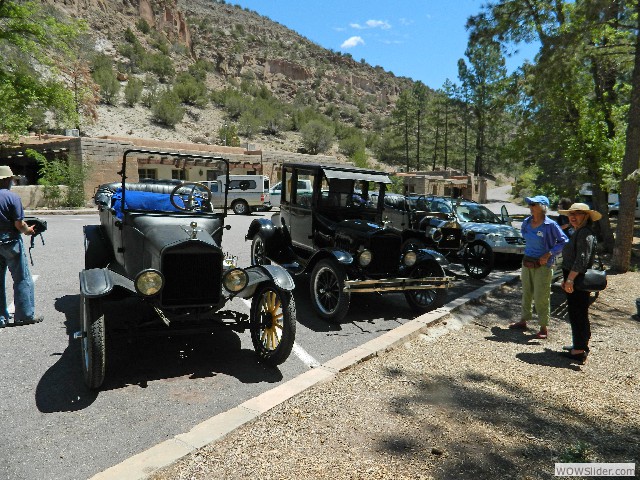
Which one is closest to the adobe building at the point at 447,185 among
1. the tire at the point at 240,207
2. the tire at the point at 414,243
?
the tire at the point at 240,207

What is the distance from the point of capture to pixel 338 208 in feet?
25.0

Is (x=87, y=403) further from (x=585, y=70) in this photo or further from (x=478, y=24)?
(x=585, y=70)

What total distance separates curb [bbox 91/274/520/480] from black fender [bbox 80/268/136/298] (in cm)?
142

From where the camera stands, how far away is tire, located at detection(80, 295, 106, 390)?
374cm

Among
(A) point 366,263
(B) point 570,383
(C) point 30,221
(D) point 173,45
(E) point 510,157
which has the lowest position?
(B) point 570,383

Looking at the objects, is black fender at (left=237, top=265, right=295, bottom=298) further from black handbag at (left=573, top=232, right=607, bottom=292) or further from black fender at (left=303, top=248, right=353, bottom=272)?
black handbag at (left=573, top=232, right=607, bottom=292)

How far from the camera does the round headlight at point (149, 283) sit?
400 centimetres

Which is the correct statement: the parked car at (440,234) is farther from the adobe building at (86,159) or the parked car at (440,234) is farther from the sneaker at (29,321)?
the adobe building at (86,159)

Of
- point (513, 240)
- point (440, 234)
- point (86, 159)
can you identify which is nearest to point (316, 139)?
point (86, 159)

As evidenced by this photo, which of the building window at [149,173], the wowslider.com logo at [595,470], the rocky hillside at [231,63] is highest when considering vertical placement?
the rocky hillside at [231,63]

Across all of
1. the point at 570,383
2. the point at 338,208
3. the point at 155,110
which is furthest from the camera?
the point at 155,110

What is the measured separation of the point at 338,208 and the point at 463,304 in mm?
2449

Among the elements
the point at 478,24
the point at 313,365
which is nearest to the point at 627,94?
the point at 478,24

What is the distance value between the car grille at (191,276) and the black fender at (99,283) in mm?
351
